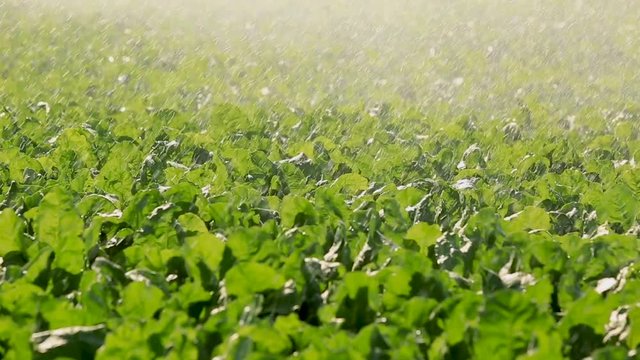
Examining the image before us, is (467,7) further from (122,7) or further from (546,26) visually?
(122,7)

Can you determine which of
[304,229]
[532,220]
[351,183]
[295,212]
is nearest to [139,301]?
[304,229]

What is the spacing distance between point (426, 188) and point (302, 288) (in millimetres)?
2268

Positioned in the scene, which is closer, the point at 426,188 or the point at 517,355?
the point at 517,355

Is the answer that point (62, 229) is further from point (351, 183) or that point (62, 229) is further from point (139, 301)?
point (351, 183)

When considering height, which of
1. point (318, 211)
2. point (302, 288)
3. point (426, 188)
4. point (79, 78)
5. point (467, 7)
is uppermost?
point (302, 288)

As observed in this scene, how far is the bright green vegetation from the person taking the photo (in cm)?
260

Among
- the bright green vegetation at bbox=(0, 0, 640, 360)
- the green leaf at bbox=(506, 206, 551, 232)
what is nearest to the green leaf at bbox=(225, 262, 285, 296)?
the bright green vegetation at bbox=(0, 0, 640, 360)

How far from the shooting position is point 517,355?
2570 millimetres

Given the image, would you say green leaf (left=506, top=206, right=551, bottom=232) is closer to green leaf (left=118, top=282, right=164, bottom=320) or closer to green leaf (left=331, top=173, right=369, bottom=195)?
green leaf (left=331, top=173, right=369, bottom=195)

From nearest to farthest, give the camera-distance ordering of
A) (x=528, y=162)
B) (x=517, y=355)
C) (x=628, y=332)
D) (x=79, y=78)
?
1. (x=517, y=355)
2. (x=628, y=332)
3. (x=528, y=162)
4. (x=79, y=78)

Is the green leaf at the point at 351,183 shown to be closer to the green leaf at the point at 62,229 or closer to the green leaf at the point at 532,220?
the green leaf at the point at 532,220

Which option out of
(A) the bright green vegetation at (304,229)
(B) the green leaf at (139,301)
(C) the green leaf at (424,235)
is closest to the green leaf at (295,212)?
(A) the bright green vegetation at (304,229)

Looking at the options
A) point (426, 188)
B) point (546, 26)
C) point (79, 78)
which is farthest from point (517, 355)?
point (546, 26)

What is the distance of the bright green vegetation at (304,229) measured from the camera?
8.52 ft
